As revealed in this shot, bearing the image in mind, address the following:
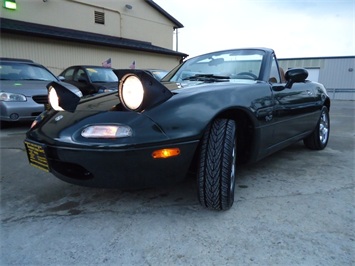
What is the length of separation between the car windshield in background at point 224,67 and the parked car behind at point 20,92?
116 inches

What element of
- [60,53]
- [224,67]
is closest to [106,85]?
[224,67]

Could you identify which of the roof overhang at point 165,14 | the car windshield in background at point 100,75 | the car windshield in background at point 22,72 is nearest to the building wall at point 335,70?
the roof overhang at point 165,14

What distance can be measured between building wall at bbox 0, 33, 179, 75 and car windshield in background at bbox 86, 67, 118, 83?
4.50 m

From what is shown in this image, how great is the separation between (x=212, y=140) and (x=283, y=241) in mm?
705

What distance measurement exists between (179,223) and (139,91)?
2.83 feet

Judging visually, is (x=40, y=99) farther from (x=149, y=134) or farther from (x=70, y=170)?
(x=149, y=134)

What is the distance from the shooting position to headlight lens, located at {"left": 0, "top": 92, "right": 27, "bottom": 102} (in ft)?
14.7

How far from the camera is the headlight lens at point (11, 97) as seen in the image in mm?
4492

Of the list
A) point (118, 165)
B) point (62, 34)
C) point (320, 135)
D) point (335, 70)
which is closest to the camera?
point (118, 165)

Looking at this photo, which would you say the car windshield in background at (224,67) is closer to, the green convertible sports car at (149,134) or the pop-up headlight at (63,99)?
the green convertible sports car at (149,134)

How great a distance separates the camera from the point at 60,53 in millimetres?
10922

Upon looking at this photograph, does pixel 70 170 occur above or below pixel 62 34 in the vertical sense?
below

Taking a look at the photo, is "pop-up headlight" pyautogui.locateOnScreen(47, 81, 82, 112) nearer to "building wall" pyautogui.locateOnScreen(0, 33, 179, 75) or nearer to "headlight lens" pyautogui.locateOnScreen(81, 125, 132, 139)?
"headlight lens" pyautogui.locateOnScreen(81, 125, 132, 139)

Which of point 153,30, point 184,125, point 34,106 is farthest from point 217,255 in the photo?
point 153,30
